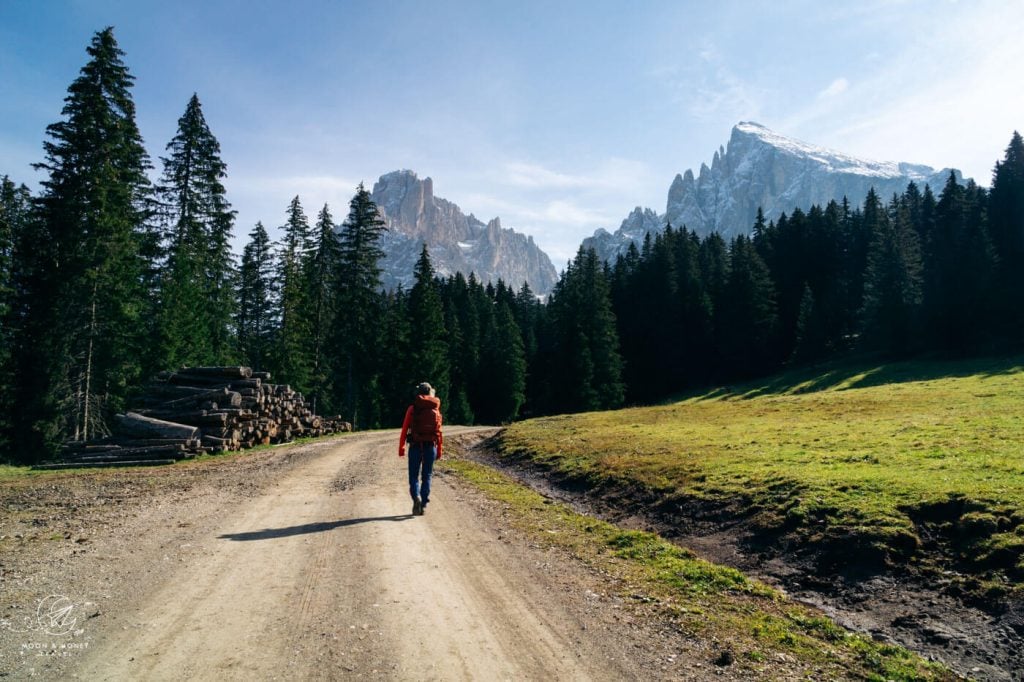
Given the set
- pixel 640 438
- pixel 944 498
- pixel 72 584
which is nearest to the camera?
pixel 72 584

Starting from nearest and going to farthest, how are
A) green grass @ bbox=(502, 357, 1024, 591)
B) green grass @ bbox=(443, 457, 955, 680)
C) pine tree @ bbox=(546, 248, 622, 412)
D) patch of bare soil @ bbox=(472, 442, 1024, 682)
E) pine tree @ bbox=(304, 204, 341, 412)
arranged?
green grass @ bbox=(443, 457, 955, 680), patch of bare soil @ bbox=(472, 442, 1024, 682), green grass @ bbox=(502, 357, 1024, 591), pine tree @ bbox=(304, 204, 341, 412), pine tree @ bbox=(546, 248, 622, 412)

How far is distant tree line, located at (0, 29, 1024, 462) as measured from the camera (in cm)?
2803

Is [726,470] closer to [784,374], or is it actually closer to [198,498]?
[198,498]

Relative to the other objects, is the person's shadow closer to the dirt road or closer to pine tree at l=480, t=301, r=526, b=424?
the dirt road

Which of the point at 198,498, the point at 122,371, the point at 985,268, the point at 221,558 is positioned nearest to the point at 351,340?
the point at 122,371

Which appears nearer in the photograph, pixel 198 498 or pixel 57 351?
pixel 198 498

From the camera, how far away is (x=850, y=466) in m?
14.1

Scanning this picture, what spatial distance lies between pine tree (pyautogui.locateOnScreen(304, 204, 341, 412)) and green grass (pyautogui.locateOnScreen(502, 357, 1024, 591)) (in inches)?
1032

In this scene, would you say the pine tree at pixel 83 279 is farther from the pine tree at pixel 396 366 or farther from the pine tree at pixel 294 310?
the pine tree at pixel 396 366

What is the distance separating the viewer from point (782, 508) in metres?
11.6

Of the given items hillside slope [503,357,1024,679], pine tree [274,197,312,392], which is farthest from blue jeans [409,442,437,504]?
pine tree [274,197,312,392]

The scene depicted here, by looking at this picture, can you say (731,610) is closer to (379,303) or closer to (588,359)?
(588,359)

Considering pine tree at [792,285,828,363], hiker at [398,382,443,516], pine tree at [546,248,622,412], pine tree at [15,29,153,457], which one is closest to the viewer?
hiker at [398,382,443,516]

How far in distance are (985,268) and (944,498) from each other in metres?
66.4
